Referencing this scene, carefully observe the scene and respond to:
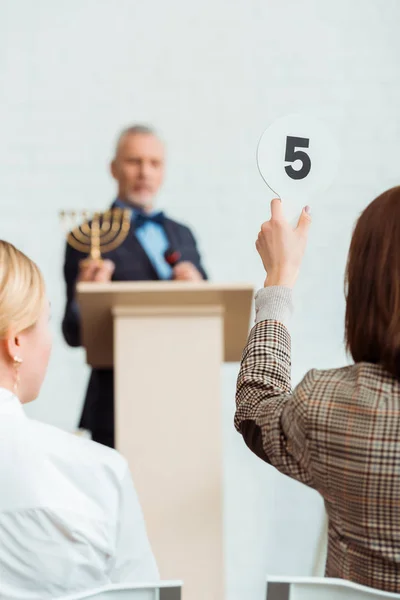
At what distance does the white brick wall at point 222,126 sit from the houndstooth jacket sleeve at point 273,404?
10.9 ft

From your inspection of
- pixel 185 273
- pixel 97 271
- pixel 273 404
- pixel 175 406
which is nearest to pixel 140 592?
pixel 273 404

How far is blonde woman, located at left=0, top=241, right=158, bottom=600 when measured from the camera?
130 centimetres

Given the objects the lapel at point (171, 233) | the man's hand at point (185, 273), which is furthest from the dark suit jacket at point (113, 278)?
the man's hand at point (185, 273)

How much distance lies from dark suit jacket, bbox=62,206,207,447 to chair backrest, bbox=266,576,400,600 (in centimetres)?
252

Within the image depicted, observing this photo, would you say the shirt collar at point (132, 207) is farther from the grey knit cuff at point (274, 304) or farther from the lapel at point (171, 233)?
the grey knit cuff at point (274, 304)

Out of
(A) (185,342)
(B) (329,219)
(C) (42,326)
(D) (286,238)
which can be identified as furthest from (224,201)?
(D) (286,238)

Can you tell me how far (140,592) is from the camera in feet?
2.93

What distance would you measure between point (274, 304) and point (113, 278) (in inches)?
100.0

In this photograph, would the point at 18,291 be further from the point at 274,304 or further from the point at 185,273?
the point at 185,273

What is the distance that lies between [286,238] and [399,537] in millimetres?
430

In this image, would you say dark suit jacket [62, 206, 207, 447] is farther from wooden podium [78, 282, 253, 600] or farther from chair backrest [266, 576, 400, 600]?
chair backrest [266, 576, 400, 600]

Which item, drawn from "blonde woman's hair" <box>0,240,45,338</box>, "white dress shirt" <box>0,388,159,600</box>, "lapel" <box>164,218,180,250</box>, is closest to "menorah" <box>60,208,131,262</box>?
"lapel" <box>164,218,180,250</box>

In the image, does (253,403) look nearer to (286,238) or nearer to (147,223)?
(286,238)

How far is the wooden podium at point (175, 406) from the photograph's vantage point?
266 cm
